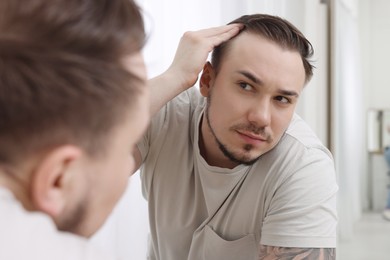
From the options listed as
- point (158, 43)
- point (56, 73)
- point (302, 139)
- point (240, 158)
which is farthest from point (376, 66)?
point (56, 73)

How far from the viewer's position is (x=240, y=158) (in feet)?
3.52

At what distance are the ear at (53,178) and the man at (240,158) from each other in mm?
Answer: 647

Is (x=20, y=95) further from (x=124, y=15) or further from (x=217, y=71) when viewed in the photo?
(x=217, y=71)

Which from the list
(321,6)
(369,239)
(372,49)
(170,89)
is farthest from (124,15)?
(372,49)

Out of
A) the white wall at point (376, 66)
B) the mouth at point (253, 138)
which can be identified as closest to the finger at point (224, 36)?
the mouth at point (253, 138)

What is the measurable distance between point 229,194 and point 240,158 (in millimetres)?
96

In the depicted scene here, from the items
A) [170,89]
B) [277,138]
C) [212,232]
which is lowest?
[212,232]

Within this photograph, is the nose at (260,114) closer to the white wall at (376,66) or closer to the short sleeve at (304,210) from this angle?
the short sleeve at (304,210)

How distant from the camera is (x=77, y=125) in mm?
415

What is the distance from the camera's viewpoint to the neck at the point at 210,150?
1.14m

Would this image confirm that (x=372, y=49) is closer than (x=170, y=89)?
No

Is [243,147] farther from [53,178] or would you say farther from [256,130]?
[53,178]

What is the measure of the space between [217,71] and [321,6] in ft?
7.23

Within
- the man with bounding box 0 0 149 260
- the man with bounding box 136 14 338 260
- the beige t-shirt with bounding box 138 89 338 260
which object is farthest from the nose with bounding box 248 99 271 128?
the man with bounding box 0 0 149 260
